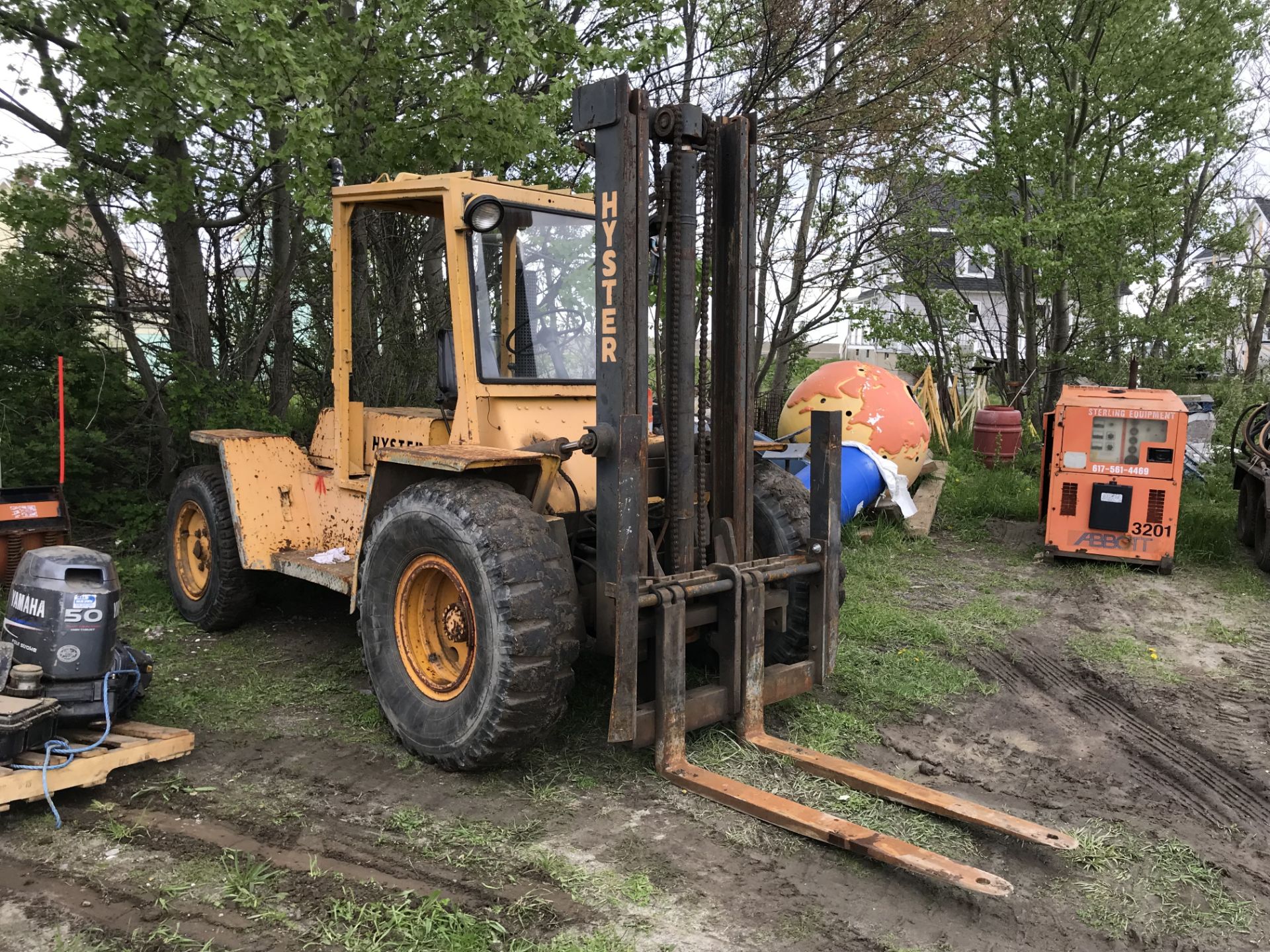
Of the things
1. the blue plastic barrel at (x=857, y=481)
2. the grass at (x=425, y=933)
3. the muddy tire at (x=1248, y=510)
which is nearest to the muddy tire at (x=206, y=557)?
the grass at (x=425, y=933)

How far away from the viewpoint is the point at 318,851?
3402 mm

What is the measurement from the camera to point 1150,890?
3309mm

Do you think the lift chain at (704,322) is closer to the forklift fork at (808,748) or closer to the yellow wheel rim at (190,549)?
the forklift fork at (808,748)

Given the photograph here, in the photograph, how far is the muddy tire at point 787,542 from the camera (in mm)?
4750

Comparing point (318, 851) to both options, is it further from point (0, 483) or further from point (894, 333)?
point (894, 333)

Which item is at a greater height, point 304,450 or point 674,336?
point 674,336

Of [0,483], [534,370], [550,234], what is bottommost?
[0,483]

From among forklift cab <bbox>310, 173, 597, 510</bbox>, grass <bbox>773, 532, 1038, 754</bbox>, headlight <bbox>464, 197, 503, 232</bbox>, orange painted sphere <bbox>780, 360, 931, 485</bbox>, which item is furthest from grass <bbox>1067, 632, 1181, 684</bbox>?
headlight <bbox>464, 197, 503, 232</bbox>

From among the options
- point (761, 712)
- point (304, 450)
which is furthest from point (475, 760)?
point (304, 450)

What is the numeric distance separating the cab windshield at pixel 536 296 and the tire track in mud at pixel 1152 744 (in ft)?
10.4

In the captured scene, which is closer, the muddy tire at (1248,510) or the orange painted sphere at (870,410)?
the muddy tire at (1248,510)

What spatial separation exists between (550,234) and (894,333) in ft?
42.6

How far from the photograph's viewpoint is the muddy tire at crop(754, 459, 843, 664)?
475 centimetres

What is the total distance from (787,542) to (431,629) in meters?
1.77
